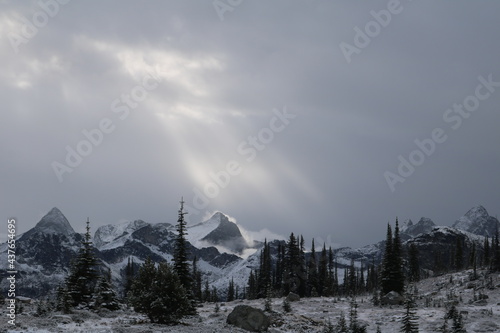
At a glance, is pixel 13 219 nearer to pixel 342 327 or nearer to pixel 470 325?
pixel 342 327

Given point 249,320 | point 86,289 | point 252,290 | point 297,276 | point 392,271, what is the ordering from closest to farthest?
point 249,320
point 86,289
point 392,271
point 297,276
point 252,290

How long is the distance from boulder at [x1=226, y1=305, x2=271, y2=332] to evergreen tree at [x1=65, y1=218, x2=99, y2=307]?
1413cm

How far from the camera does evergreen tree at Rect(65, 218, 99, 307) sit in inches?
1567

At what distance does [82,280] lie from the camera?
4044 centimetres

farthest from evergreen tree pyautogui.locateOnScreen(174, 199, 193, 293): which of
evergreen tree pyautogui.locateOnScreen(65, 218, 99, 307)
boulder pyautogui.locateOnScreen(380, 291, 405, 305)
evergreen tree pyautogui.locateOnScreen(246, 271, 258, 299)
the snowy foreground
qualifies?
evergreen tree pyautogui.locateOnScreen(246, 271, 258, 299)

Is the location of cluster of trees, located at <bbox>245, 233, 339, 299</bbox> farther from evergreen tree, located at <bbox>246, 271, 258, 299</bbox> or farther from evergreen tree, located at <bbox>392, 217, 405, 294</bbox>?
evergreen tree, located at <bbox>392, 217, 405, 294</bbox>

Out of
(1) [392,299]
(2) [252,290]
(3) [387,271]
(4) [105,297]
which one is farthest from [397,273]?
(2) [252,290]

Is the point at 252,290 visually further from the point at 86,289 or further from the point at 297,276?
the point at 86,289

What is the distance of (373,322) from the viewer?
36.9 meters

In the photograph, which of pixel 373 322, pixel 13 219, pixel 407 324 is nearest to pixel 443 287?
pixel 373 322

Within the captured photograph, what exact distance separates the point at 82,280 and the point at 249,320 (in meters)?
16.6

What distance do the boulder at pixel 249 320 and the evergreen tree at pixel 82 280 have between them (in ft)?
46.4

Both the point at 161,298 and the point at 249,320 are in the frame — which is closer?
the point at 161,298

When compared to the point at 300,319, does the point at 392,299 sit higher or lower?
higher
